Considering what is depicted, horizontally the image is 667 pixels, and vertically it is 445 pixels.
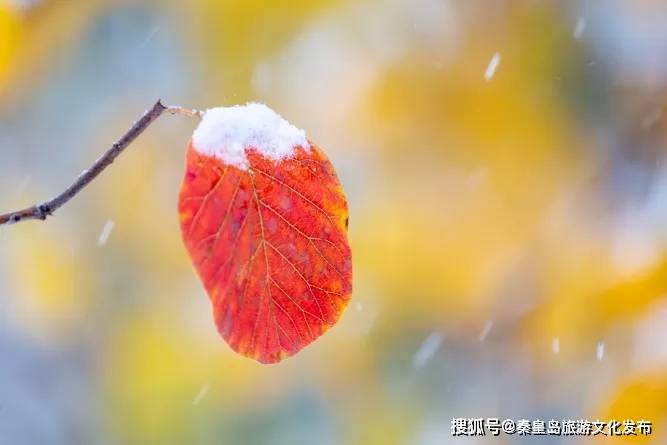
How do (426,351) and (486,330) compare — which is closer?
(486,330)

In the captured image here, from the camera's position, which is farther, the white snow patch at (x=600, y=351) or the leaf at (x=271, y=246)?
the white snow patch at (x=600, y=351)

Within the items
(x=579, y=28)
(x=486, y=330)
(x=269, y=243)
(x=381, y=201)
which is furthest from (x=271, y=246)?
(x=579, y=28)

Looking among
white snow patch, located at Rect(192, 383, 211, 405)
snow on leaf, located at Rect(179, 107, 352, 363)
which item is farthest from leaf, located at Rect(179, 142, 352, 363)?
white snow patch, located at Rect(192, 383, 211, 405)

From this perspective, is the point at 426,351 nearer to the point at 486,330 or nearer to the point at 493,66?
the point at 486,330

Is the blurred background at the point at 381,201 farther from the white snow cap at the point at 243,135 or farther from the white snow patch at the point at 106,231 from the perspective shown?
the white snow cap at the point at 243,135

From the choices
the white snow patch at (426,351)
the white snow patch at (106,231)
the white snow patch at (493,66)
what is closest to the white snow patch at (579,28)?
the white snow patch at (493,66)

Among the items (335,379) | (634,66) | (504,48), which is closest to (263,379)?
(335,379)
